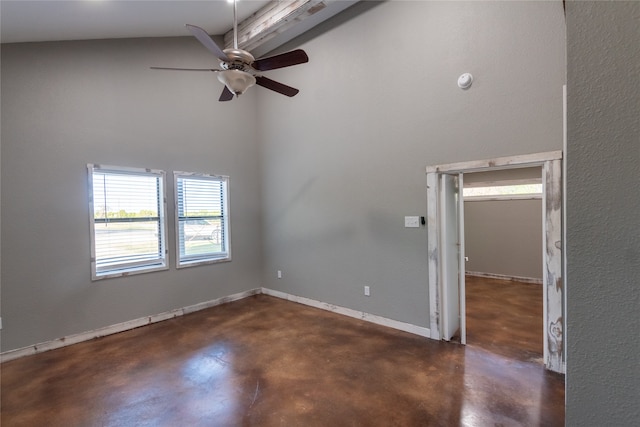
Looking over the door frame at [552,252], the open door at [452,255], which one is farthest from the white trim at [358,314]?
the door frame at [552,252]

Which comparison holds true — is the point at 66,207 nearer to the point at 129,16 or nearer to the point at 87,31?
the point at 87,31

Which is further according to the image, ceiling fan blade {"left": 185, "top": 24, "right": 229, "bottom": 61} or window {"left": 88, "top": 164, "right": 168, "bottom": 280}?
window {"left": 88, "top": 164, "right": 168, "bottom": 280}

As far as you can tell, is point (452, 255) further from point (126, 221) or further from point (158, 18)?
point (158, 18)

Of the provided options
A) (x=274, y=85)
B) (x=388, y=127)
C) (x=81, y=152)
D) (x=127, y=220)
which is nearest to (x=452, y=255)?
(x=388, y=127)

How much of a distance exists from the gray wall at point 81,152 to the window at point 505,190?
5.53 meters

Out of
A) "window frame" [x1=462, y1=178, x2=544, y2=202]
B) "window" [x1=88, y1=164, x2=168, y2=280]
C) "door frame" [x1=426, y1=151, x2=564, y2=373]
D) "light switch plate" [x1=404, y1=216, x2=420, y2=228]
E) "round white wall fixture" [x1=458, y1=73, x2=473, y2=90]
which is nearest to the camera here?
"door frame" [x1=426, y1=151, x2=564, y2=373]

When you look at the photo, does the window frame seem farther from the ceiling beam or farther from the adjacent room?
the ceiling beam

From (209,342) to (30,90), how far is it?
136 inches

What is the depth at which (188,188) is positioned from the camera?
462 cm

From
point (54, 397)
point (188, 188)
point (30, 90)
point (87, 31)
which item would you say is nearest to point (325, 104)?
point (188, 188)

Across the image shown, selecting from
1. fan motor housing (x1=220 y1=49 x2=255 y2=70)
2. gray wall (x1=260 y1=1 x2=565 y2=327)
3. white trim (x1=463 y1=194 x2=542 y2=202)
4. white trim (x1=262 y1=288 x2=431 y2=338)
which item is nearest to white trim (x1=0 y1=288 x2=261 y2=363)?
white trim (x1=262 y1=288 x2=431 y2=338)

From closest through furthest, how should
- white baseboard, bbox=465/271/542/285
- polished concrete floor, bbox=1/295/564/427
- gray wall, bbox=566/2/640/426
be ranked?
1. gray wall, bbox=566/2/640/426
2. polished concrete floor, bbox=1/295/564/427
3. white baseboard, bbox=465/271/542/285

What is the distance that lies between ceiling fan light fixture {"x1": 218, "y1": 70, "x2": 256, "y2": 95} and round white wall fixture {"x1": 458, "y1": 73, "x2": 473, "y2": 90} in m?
2.18

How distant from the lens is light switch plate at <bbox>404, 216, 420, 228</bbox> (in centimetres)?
353
